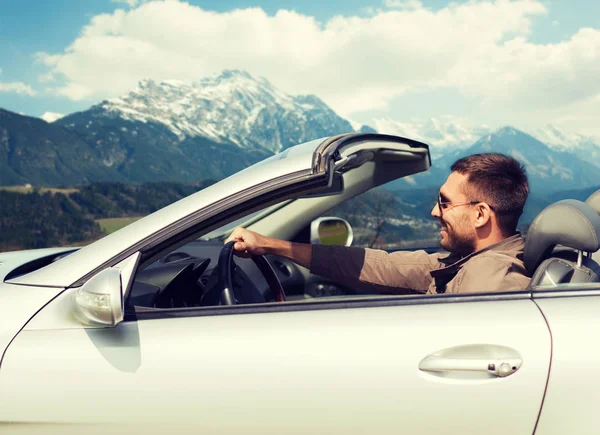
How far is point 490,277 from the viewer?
1876 mm

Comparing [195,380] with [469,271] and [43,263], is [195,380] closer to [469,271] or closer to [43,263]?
[469,271]

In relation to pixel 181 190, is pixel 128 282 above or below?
below

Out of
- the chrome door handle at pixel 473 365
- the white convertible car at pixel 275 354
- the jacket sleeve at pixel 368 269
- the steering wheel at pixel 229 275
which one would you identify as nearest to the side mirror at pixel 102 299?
the white convertible car at pixel 275 354

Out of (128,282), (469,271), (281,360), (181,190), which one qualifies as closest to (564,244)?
(469,271)

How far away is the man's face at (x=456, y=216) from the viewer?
7.23ft

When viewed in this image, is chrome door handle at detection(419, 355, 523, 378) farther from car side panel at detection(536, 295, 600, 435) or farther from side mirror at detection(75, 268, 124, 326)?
side mirror at detection(75, 268, 124, 326)

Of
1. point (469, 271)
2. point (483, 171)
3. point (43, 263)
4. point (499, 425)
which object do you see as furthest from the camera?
point (43, 263)

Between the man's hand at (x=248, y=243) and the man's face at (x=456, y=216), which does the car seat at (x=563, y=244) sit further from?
the man's hand at (x=248, y=243)

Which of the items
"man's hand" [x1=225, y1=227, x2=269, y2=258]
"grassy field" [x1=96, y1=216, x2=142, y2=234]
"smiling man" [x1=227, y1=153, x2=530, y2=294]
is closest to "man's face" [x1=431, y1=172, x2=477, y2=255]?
"smiling man" [x1=227, y1=153, x2=530, y2=294]

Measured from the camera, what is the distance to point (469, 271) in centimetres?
198

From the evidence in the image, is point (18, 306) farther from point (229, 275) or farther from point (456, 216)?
point (456, 216)

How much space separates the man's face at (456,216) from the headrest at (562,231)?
0.31 m

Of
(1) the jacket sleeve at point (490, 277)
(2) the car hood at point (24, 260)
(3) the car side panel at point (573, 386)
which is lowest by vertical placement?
(3) the car side panel at point (573, 386)

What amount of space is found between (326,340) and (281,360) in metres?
0.14
